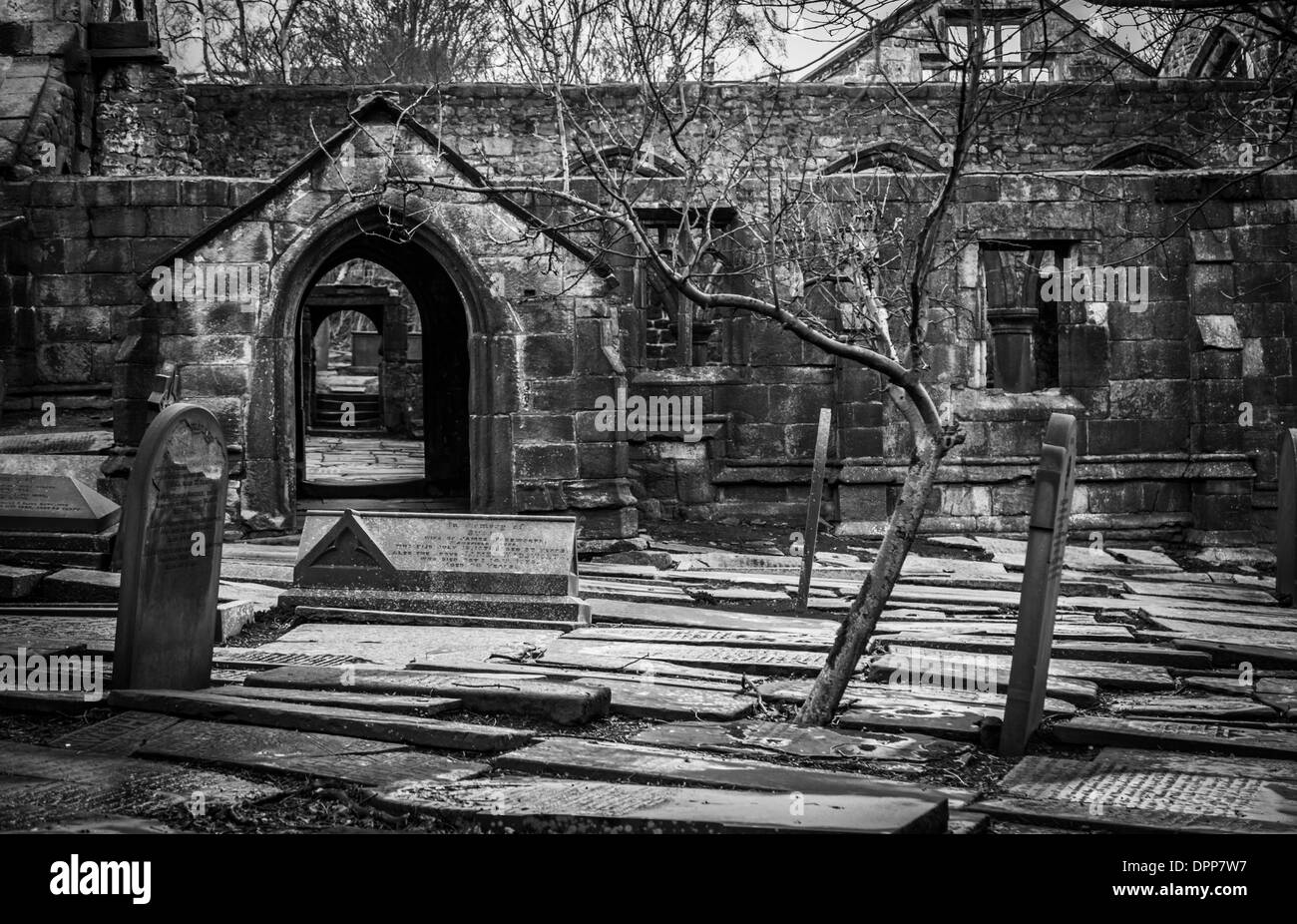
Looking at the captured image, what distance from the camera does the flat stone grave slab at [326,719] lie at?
558 centimetres

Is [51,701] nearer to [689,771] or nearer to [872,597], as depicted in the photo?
[689,771]

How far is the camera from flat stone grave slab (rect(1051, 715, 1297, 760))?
19.2 ft

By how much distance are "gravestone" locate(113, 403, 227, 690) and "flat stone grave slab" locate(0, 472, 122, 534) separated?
4390 millimetres

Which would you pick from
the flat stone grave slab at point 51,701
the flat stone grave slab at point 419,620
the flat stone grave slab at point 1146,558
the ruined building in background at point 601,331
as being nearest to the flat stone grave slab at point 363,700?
the flat stone grave slab at point 51,701

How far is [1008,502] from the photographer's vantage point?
1468 centimetres

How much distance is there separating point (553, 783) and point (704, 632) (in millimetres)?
3810

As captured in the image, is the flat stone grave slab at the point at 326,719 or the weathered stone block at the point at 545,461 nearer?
the flat stone grave slab at the point at 326,719

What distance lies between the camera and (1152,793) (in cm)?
501

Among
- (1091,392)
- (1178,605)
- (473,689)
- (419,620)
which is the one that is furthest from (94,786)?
(1091,392)

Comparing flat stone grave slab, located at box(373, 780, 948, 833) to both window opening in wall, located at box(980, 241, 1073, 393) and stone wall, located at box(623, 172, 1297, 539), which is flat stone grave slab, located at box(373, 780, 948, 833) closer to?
stone wall, located at box(623, 172, 1297, 539)

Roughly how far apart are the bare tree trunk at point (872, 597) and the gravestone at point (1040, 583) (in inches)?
23.7

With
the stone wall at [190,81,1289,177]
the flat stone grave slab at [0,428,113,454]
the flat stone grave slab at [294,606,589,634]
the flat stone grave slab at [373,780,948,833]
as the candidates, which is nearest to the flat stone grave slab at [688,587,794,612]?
the flat stone grave slab at [294,606,589,634]

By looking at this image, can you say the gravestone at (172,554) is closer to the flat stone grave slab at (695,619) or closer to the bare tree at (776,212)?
the bare tree at (776,212)
